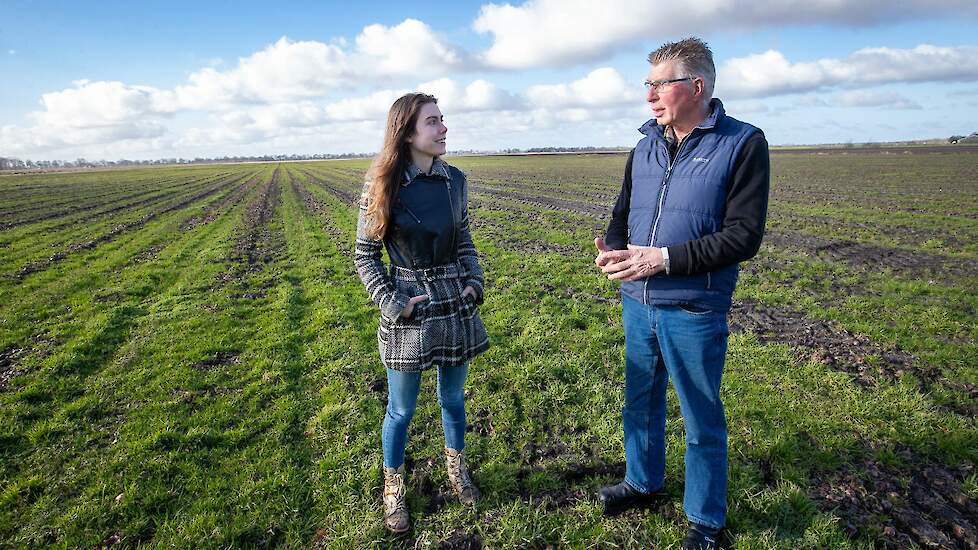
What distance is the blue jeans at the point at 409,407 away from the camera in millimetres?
3426

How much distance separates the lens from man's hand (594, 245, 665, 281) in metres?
2.90

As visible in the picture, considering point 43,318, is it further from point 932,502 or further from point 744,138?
point 932,502

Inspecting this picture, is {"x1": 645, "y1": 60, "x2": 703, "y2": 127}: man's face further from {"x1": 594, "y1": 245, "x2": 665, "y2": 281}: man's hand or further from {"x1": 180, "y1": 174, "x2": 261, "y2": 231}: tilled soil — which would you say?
{"x1": 180, "y1": 174, "x2": 261, "y2": 231}: tilled soil

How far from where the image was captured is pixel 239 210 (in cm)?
2514

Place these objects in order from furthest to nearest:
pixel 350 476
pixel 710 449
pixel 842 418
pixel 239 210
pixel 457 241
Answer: pixel 239 210 < pixel 842 418 < pixel 350 476 < pixel 457 241 < pixel 710 449

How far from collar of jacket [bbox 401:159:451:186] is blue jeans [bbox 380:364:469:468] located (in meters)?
1.34

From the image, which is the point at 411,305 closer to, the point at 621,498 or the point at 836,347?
the point at 621,498

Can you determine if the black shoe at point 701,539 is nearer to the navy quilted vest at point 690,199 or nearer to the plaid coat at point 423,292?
the navy quilted vest at point 690,199

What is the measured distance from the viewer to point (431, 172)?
3.29m

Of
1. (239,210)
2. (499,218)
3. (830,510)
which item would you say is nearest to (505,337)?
(830,510)

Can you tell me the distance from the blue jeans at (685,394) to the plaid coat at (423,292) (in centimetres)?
123

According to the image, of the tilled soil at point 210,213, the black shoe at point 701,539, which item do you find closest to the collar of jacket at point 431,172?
the black shoe at point 701,539

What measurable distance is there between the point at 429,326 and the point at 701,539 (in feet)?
7.72

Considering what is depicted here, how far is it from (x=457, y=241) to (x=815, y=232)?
15.4 meters
